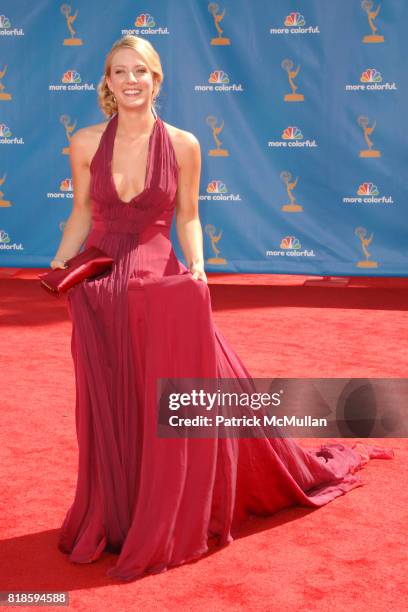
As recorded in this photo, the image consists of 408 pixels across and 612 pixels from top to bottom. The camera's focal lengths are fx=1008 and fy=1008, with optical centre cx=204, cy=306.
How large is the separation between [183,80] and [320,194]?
174 cm

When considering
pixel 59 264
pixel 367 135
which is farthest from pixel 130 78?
pixel 367 135

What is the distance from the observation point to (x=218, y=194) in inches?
392

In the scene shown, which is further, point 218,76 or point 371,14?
point 218,76

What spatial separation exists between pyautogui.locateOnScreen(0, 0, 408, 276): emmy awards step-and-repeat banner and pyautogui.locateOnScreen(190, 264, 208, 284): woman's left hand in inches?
247

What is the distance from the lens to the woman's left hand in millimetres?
3609

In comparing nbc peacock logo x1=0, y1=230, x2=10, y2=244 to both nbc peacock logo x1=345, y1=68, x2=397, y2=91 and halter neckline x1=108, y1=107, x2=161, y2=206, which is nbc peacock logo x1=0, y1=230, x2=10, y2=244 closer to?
nbc peacock logo x1=345, y1=68, x2=397, y2=91

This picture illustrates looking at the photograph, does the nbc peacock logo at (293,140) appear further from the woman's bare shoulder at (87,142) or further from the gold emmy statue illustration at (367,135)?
the woman's bare shoulder at (87,142)

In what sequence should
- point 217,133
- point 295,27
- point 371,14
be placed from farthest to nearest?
point 217,133 → point 295,27 → point 371,14

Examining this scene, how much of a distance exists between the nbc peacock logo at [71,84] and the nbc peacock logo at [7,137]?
1.92 feet

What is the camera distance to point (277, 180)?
9836mm

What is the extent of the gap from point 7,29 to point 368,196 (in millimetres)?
3948

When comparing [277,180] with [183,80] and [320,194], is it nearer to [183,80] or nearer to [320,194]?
[320,194]

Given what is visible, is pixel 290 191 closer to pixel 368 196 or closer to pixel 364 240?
pixel 368 196

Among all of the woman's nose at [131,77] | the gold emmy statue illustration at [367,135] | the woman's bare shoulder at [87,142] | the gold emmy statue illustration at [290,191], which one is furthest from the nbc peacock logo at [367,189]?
the woman's nose at [131,77]
